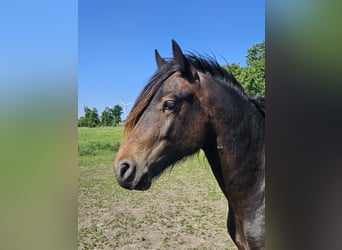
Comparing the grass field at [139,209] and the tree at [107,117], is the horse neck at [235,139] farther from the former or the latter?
the tree at [107,117]

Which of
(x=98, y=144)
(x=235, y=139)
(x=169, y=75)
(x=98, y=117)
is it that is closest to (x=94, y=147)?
(x=98, y=144)

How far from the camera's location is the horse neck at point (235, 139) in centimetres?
125

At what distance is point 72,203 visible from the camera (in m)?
1.41

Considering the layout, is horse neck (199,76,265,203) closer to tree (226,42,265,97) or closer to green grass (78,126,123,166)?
tree (226,42,265,97)

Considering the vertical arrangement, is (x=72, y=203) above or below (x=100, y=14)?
below

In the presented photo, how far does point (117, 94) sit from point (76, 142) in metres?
0.28

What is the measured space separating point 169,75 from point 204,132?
26cm

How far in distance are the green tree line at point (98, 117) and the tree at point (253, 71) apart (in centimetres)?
53

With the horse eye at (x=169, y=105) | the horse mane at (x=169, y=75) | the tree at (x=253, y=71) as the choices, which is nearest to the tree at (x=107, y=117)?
the horse mane at (x=169, y=75)

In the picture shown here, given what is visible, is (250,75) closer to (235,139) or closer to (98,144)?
(235,139)
